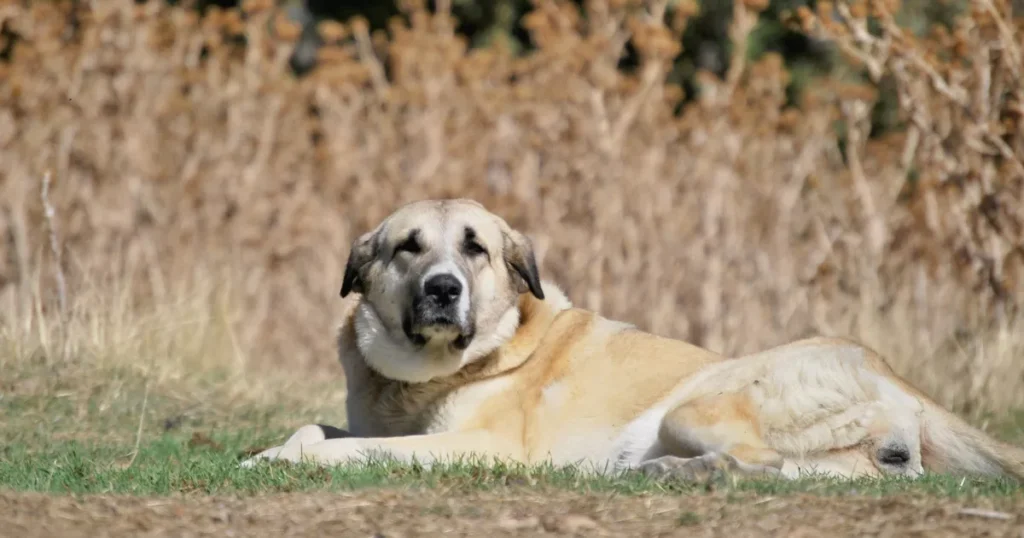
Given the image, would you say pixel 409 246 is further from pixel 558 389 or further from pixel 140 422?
pixel 140 422

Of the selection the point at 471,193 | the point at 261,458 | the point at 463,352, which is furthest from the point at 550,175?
the point at 261,458

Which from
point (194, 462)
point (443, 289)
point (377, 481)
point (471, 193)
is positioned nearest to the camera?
point (377, 481)

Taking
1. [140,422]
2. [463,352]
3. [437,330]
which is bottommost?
[140,422]

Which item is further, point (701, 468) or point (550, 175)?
point (550, 175)

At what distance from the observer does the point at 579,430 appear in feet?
22.2

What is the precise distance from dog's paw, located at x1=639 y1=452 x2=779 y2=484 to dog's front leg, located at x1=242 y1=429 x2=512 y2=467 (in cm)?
88

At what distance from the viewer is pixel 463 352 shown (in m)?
6.93

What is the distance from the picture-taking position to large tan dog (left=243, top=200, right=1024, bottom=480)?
6.27 metres

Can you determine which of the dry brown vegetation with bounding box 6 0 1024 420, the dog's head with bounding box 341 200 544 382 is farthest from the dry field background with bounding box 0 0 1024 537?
the dog's head with bounding box 341 200 544 382

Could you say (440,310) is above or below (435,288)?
below

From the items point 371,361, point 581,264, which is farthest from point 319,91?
point 371,361

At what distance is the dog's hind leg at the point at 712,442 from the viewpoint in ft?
19.3

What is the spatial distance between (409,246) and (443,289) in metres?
0.39

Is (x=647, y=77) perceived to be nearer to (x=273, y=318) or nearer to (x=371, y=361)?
(x=273, y=318)
